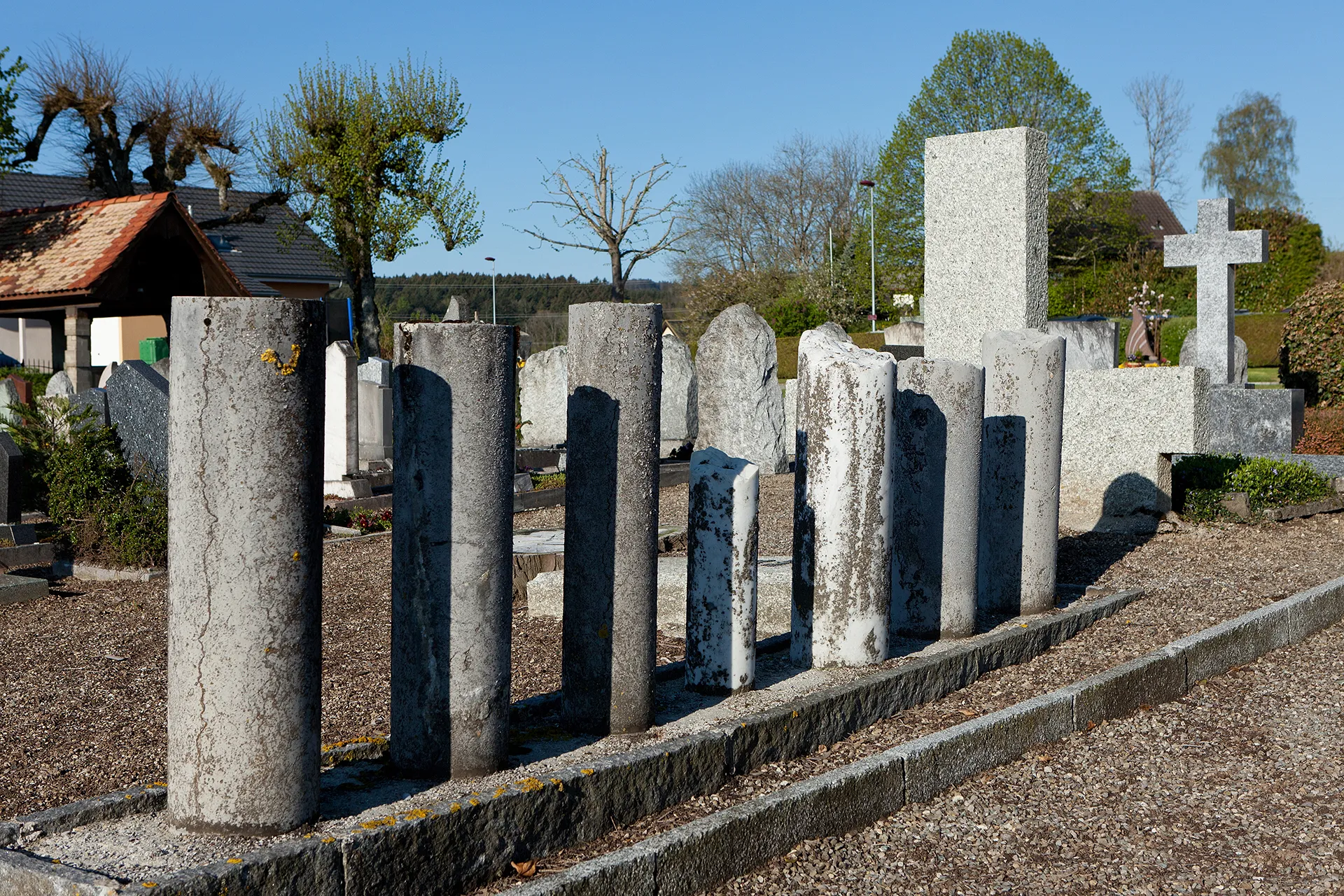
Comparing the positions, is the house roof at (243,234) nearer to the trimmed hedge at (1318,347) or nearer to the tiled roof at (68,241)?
the tiled roof at (68,241)

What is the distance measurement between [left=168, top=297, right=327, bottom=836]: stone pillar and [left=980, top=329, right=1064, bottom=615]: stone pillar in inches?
158

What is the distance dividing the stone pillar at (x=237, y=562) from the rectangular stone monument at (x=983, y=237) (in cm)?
703

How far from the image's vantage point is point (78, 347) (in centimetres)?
1742

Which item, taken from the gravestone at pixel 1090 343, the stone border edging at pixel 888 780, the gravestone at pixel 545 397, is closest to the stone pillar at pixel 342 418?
the gravestone at pixel 545 397

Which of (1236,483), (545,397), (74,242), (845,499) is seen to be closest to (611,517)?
(845,499)

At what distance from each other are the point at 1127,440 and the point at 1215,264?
162 inches

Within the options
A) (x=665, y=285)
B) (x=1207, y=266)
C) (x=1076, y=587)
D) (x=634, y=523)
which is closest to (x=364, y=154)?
(x=1207, y=266)

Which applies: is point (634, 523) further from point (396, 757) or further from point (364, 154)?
point (364, 154)

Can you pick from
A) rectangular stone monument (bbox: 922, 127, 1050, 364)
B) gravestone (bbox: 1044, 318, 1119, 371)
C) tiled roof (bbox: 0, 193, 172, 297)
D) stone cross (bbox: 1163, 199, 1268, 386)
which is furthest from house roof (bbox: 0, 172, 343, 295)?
rectangular stone monument (bbox: 922, 127, 1050, 364)

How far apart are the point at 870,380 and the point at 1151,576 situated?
3795 millimetres

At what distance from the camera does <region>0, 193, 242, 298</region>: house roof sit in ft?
57.0

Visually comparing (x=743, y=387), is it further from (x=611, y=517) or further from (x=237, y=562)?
(x=237, y=562)

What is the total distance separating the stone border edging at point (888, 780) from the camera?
3.15 metres

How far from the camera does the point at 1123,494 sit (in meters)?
9.52
